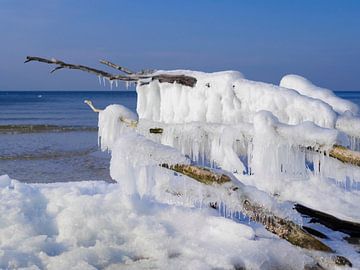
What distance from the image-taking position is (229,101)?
5.36 meters

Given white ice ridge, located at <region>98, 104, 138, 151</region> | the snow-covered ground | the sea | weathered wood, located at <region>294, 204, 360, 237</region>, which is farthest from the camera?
the sea

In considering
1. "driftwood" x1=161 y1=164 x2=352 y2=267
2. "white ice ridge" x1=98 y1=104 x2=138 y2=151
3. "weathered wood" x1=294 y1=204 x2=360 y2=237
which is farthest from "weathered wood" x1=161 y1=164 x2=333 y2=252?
"weathered wood" x1=294 y1=204 x2=360 y2=237

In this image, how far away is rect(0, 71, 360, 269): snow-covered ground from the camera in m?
4.84

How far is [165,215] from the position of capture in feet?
21.1

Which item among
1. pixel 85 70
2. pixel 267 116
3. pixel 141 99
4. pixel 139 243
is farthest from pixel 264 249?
pixel 85 70

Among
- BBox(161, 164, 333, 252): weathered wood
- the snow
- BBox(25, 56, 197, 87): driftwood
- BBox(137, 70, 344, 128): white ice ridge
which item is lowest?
the snow

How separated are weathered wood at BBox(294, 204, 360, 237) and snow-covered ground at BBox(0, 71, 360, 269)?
0.37 metres

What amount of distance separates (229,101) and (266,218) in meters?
1.38

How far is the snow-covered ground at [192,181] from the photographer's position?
4.84 meters

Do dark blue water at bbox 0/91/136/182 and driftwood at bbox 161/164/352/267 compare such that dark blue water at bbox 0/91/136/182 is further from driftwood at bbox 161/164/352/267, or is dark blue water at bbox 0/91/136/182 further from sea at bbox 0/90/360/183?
driftwood at bbox 161/164/352/267

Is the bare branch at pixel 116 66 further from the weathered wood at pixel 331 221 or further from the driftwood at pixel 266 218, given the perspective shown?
the weathered wood at pixel 331 221

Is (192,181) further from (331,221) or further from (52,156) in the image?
(52,156)

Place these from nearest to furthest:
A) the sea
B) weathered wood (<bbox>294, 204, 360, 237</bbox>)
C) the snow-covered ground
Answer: the snow-covered ground
weathered wood (<bbox>294, 204, 360, 237</bbox>)
the sea

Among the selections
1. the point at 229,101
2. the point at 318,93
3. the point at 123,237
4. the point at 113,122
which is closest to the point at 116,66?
the point at 113,122
